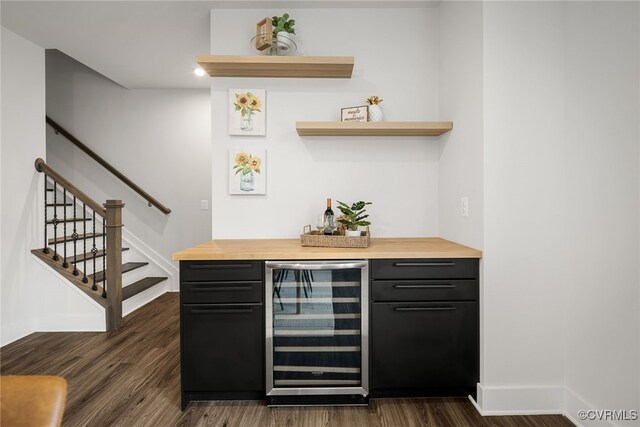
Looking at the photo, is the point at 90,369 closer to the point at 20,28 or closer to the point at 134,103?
the point at 20,28

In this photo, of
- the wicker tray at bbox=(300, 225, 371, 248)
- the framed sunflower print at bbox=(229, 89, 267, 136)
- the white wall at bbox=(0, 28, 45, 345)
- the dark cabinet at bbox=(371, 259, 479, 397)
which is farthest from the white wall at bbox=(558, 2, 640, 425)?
the white wall at bbox=(0, 28, 45, 345)

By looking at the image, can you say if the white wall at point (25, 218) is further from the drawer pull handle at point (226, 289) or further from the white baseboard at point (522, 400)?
the white baseboard at point (522, 400)

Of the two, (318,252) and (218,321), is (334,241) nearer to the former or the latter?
(318,252)

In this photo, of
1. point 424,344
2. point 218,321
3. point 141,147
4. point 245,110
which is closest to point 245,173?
point 245,110

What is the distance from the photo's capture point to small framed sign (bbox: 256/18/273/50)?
245 cm

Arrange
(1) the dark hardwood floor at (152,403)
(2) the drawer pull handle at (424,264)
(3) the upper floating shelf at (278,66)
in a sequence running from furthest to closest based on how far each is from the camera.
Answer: (3) the upper floating shelf at (278,66) → (2) the drawer pull handle at (424,264) → (1) the dark hardwood floor at (152,403)

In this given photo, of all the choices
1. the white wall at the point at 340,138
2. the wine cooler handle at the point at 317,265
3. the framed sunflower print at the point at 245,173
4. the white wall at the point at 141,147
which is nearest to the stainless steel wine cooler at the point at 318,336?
the wine cooler handle at the point at 317,265

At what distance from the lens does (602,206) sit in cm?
177

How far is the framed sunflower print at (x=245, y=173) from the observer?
8.72 ft

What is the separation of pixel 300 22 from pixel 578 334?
2.67 metres

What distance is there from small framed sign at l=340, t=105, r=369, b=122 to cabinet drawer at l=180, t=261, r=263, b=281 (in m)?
1.21

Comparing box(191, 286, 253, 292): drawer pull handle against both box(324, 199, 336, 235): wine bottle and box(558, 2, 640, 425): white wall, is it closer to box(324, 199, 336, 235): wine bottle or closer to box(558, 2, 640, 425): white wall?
box(324, 199, 336, 235): wine bottle

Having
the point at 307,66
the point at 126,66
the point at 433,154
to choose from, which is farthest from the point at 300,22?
the point at 126,66

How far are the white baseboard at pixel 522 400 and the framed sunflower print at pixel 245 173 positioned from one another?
6.35 feet
